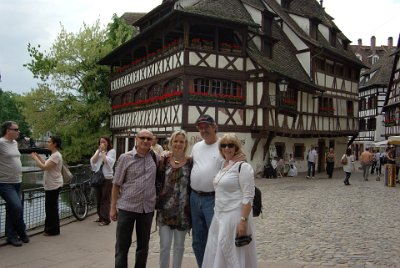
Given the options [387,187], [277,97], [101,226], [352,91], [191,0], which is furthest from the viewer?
[352,91]

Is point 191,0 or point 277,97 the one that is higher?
point 191,0

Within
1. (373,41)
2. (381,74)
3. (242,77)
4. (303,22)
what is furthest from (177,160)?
(373,41)

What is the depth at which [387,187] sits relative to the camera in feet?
64.9

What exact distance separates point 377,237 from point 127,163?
5284 millimetres

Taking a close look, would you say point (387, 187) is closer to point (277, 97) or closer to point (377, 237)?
point (277, 97)

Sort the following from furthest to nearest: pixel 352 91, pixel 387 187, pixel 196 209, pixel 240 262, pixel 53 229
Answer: pixel 352 91
pixel 387 187
pixel 53 229
pixel 196 209
pixel 240 262

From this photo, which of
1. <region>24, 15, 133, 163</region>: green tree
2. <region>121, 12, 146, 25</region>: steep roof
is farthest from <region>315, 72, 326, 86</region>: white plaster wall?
<region>121, 12, 146, 25</region>: steep roof

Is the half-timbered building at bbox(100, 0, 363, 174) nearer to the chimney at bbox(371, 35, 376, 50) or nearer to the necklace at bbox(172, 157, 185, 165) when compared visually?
the necklace at bbox(172, 157, 185, 165)

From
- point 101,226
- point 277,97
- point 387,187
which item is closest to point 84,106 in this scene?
point 277,97

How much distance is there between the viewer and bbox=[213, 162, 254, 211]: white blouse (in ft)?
15.0

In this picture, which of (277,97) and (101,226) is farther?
(277,97)

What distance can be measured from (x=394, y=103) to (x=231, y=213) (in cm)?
3392

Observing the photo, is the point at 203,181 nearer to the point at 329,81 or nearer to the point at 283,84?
the point at 283,84

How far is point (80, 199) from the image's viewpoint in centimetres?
986
